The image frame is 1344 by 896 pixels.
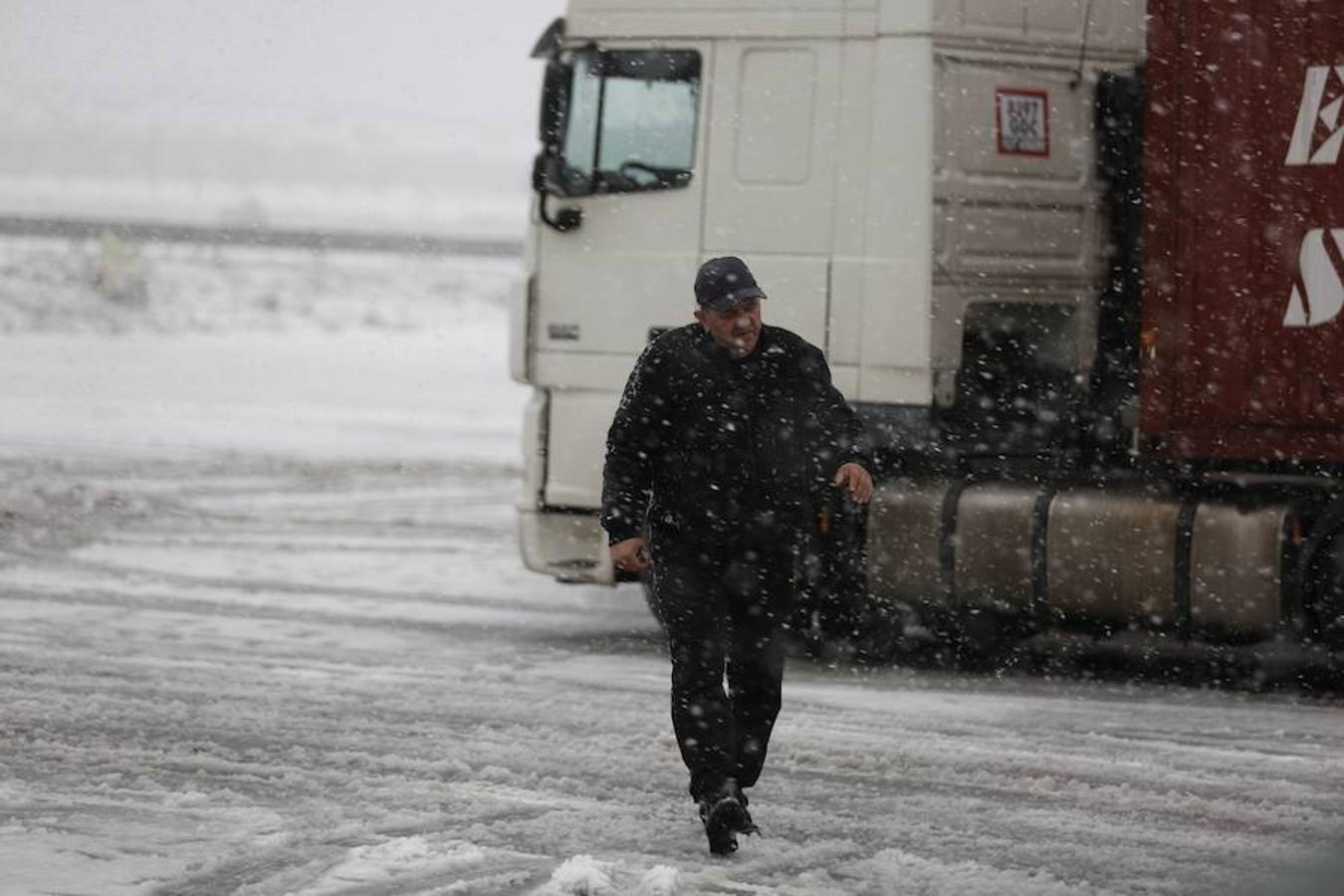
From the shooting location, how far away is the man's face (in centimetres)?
650

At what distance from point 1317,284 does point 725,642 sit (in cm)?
395

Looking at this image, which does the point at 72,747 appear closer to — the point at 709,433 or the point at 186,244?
the point at 709,433

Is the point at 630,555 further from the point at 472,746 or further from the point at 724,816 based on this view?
the point at 472,746

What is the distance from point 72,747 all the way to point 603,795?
1.99 metres

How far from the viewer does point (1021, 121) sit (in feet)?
35.0

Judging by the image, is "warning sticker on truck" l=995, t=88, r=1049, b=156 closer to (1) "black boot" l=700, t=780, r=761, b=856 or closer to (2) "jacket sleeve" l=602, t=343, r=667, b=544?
(2) "jacket sleeve" l=602, t=343, r=667, b=544

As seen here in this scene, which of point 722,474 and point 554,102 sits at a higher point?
point 554,102

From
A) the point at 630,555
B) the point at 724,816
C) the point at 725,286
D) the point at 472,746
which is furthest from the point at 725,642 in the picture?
the point at 472,746

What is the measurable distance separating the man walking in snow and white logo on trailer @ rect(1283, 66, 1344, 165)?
3.56 metres

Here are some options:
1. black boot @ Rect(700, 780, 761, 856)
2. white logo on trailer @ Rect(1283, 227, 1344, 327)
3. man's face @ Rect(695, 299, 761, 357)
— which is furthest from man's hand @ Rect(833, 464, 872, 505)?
white logo on trailer @ Rect(1283, 227, 1344, 327)

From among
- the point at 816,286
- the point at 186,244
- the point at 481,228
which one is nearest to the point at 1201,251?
the point at 816,286

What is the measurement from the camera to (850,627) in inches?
431

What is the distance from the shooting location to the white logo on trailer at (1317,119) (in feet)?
30.4

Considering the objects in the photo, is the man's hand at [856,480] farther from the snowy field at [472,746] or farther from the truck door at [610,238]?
the truck door at [610,238]
